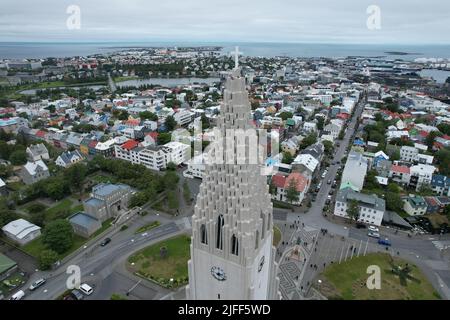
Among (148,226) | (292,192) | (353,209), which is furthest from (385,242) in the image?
(148,226)

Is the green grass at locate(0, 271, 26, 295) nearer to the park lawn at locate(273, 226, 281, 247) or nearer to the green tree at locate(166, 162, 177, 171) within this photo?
the park lawn at locate(273, 226, 281, 247)

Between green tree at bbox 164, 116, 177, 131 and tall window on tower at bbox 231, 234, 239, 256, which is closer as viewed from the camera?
tall window on tower at bbox 231, 234, 239, 256

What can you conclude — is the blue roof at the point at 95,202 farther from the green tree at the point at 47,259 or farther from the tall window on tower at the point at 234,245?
the tall window on tower at the point at 234,245

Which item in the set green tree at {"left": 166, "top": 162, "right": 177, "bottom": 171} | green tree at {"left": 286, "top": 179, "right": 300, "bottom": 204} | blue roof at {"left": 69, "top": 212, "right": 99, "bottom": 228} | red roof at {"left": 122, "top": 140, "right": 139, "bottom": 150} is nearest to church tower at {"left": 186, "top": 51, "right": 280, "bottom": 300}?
blue roof at {"left": 69, "top": 212, "right": 99, "bottom": 228}

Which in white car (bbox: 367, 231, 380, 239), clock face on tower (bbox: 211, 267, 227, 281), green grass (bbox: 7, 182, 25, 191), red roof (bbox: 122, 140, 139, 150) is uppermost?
clock face on tower (bbox: 211, 267, 227, 281)

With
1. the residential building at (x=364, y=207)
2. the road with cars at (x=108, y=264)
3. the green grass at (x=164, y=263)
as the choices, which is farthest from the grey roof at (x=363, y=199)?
the green grass at (x=164, y=263)
